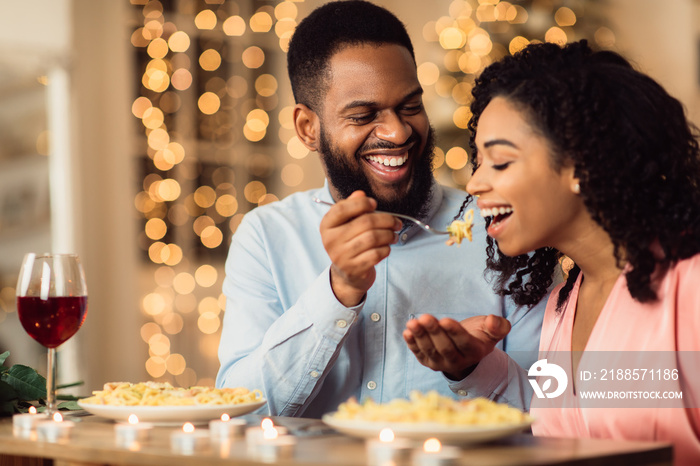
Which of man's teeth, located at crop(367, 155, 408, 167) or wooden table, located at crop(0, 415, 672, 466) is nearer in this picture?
wooden table, located at crop(0, 415, 672, 466)

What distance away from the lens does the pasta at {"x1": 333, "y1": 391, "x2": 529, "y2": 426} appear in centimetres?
99

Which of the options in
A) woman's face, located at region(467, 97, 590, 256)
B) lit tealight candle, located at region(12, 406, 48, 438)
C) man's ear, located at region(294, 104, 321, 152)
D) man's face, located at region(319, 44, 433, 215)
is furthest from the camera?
man's ear, located at region(294, 104, 321, 152)

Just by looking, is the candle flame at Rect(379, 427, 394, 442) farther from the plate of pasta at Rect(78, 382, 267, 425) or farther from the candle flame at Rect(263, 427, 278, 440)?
the plate of pasta at Rect(78, 382, 267, 425)

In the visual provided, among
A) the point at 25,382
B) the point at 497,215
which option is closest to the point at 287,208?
the point at 497,215

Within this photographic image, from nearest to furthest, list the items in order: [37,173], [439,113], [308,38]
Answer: [308,38], [37,173], [439,113]

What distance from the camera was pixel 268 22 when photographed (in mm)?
4977

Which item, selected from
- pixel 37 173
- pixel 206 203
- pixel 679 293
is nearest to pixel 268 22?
pixel 206 203

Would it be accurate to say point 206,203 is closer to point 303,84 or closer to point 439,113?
point 439,113

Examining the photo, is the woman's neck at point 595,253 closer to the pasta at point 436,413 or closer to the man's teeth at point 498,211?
the man's teeth at point 498,211

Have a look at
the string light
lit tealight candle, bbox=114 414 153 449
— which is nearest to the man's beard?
lit tealight candle, bbox=114 414 153 449

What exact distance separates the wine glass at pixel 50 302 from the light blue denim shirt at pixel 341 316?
41 cm

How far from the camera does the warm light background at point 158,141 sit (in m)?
3.74

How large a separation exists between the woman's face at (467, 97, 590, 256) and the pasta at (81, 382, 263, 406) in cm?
54

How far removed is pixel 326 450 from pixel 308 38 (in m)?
1.38
